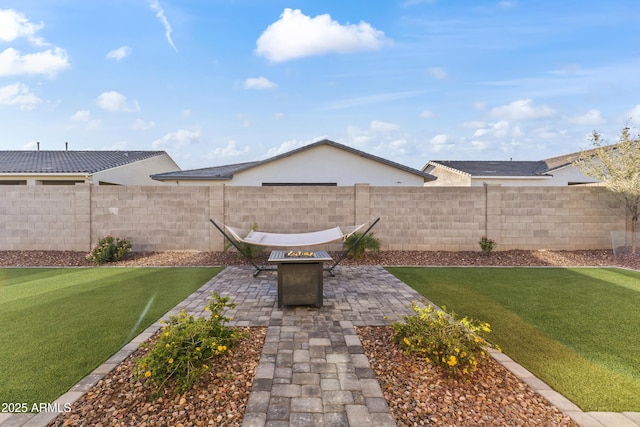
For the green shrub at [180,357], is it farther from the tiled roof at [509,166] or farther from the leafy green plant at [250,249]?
the tiled roof at [509,166]

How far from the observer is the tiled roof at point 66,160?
501 inches

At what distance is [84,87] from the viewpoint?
962cm

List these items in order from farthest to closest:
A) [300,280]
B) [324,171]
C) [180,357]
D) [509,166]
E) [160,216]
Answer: [509,166] < [324,171] < [160,216] < [300,280] < [180,357]

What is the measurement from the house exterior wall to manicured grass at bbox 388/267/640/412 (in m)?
5.99

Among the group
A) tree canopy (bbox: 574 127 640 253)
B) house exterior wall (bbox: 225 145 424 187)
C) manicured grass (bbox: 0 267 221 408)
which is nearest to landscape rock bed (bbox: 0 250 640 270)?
manicured grass (bbox: 0 267 221 408)

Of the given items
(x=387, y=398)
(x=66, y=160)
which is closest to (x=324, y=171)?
(x=387, y=398)

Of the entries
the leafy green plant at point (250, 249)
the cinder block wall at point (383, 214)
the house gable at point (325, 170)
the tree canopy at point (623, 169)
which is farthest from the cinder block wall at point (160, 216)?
the tree canopy at point (623, 169)

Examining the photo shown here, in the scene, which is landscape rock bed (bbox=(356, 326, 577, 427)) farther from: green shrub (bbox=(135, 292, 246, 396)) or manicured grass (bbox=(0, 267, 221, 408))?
manicured grass (bbox=(0, 267, 221, 408))

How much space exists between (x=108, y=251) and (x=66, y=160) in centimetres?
1164

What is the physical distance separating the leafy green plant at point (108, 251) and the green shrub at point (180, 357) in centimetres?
569

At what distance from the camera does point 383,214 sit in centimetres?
760

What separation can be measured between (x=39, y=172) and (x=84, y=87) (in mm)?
5493

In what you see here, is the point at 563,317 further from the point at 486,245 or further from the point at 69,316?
the point at 69,316

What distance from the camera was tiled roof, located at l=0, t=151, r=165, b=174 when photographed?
12.7m
